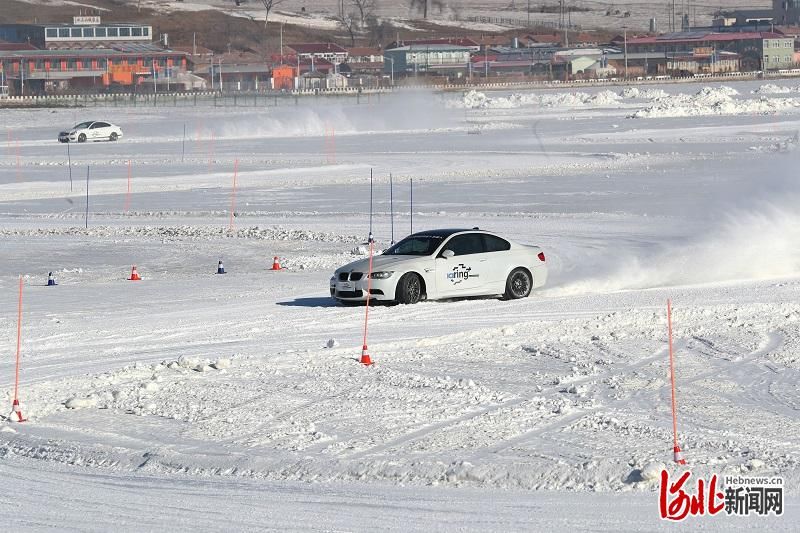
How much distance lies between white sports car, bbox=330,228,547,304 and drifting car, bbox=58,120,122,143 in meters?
54.8

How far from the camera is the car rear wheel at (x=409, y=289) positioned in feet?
70.2

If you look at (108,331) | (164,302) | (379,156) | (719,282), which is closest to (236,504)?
(108,331)

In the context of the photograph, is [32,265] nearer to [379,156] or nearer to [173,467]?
[173,467]

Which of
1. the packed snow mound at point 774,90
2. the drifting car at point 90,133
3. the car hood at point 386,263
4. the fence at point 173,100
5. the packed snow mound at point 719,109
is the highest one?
the packed snow mound at point 774,90

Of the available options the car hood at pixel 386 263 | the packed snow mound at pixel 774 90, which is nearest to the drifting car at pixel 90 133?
the car hood at pixel 386 263

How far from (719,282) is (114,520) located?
15.2 meters

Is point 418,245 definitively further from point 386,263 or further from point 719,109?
point 719,109

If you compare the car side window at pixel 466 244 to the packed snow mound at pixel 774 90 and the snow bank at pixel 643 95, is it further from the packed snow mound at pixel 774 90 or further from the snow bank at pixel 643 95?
the packed snow mound at pixel 774 90

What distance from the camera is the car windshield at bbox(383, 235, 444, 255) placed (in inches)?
867

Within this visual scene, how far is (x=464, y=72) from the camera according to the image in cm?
18662

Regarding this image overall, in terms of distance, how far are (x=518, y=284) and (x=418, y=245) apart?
1.78 metres

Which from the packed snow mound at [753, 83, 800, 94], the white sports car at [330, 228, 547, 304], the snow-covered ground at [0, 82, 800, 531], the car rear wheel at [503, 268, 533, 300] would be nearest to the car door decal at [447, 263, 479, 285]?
the white sports car at [330, 228, 547, 304]

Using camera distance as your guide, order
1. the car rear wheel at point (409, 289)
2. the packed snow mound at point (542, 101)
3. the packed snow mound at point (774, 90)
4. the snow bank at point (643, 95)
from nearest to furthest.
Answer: the car rear wheel at point (409, 289) → the packed snow mound at point (542, 101) → the snow bank at point (643, 95) → the packed snow mound at point (774, 90)

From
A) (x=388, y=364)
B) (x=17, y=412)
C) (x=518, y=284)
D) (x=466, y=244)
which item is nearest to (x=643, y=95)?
(x=518, y=284)
